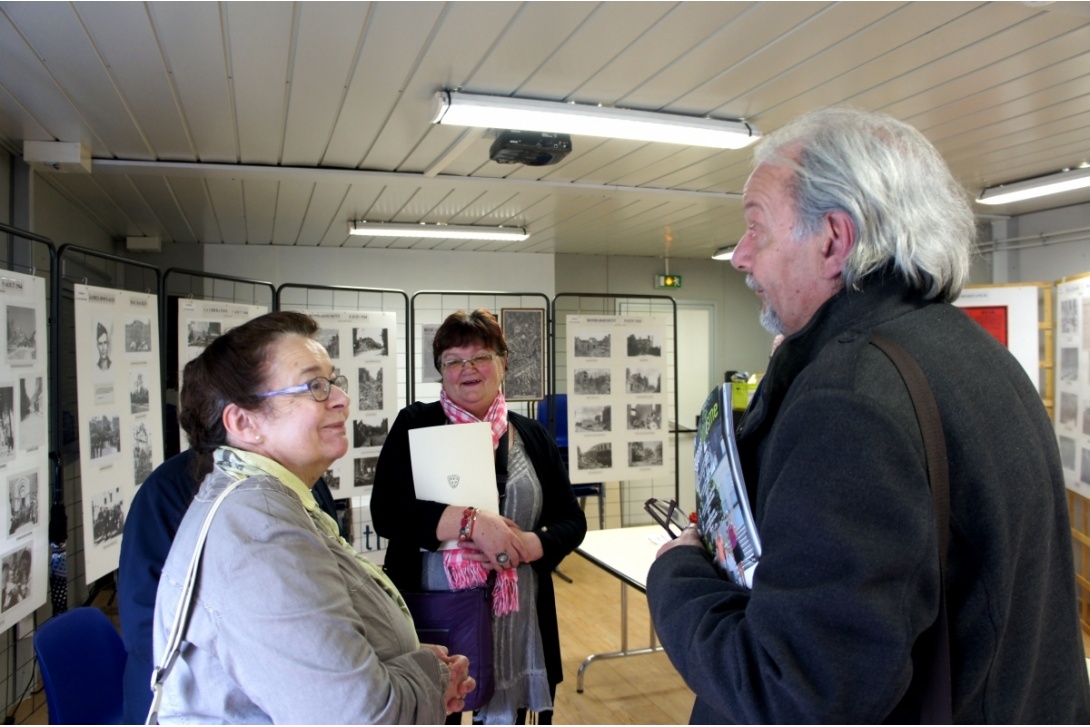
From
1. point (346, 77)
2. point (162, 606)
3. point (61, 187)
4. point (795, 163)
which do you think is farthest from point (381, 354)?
point (795, 163)

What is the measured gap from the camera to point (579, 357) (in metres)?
4.36

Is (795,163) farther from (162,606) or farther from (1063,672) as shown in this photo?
(162,606)

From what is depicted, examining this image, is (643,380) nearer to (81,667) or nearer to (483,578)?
(483,578)

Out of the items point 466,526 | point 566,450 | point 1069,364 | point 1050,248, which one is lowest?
point 566,450

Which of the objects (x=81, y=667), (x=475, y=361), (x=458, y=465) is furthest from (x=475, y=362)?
(x=81, y=667)

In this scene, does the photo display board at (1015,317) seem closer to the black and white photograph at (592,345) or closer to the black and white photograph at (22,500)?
the black and white photograph at (592,345)

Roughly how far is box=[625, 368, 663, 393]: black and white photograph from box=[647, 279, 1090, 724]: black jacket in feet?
11.8

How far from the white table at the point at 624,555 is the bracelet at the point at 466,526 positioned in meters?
1.03

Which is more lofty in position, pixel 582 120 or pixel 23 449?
pixel 582 120

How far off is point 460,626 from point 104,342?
6.00 feet

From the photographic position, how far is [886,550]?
66cm

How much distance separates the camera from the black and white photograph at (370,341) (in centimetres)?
388

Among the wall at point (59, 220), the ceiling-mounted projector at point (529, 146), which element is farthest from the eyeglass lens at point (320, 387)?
the wall at point (59, 220)

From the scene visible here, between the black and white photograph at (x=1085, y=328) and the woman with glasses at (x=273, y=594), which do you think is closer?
the woman with glasses at (x=273, y=594)
